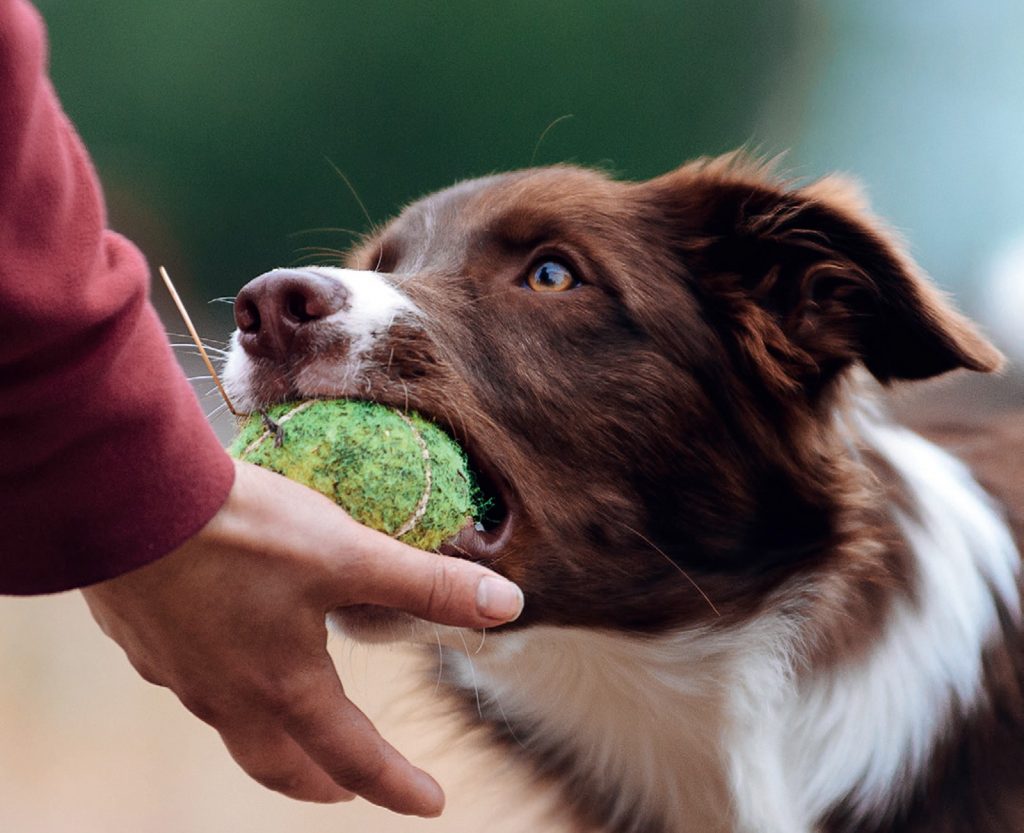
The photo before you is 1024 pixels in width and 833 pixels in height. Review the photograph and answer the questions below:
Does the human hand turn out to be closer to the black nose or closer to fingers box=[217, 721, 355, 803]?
fingers box=[217, 721, 355, 803]

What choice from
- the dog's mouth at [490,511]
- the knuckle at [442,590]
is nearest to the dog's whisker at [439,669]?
the dog's mouth at [490,511]

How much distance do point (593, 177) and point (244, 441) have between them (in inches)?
37.2

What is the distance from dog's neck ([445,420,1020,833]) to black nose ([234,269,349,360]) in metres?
0.60

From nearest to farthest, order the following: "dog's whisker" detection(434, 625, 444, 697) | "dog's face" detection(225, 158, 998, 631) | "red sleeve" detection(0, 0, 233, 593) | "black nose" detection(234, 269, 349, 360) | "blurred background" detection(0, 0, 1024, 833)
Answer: "red sleeve" detection(0, 0, 233, 593) < "black nose" detection(234, 269, 349, 360) < "dog's face" detection(225, 158, 998, 631) < "dog's whisker" detection(434, 625, 444, 697) < "blurred background" detection(0, 0, 1024, 833)

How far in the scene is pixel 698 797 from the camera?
7.46 feet

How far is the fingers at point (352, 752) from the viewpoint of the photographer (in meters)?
1.54

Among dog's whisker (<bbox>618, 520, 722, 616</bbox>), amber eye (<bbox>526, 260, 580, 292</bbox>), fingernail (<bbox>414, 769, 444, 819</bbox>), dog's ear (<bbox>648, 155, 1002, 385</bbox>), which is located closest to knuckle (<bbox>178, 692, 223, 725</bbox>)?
fingernail (<bbox>414, 769, 444, 819</bbox>)

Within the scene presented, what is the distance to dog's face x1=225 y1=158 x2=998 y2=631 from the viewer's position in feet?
6.50

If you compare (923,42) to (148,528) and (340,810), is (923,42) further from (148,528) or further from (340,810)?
(148,528)

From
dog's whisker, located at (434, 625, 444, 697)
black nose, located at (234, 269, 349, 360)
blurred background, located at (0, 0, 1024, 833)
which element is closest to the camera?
black nose, located at (234, 269, 349, 360)

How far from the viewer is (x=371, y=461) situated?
1.70m

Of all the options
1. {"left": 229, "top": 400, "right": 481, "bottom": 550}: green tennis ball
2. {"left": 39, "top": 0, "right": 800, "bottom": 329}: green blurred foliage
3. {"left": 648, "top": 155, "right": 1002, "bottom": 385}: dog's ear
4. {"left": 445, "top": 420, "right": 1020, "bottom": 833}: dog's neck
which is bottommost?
{"left": 39, "top": 0, "right": 800, "bottom": 329}: green blurred foliage

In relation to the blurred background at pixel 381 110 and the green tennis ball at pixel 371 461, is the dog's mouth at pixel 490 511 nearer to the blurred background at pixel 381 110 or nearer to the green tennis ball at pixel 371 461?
the green tennis ball at pixel 371 461

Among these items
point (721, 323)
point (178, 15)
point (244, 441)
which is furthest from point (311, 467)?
point (178, 15)
